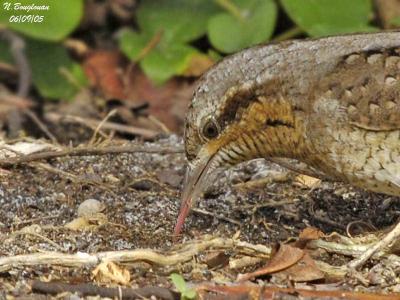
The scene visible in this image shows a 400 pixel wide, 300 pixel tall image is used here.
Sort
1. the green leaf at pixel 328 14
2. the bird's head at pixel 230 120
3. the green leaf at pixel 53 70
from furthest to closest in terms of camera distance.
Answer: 1. the green leaf at pixel 53 70
2. the green leaf at pixel 328 14
3. the bird's head at pixel 230 120

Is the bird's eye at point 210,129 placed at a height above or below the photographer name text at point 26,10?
above

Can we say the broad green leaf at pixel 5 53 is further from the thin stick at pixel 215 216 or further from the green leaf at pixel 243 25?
the thin stick at pixel 215 216

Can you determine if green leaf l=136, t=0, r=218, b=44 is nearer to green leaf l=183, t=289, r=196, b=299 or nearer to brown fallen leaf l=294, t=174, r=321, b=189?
brown fallen leaf l=294, t=174, r=321, b=189

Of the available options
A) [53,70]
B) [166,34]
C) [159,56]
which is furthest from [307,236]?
[53,70]

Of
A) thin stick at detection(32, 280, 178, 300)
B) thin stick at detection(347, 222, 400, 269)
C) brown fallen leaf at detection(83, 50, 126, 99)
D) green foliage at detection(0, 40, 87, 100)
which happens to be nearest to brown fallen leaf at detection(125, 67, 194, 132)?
brown fallen leaf at detection(83, 50, 126, 99)

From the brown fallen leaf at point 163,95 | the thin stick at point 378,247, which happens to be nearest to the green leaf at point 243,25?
the brown fallen leaf at point 163,95

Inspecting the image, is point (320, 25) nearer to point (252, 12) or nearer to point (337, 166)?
point (252, 12)
